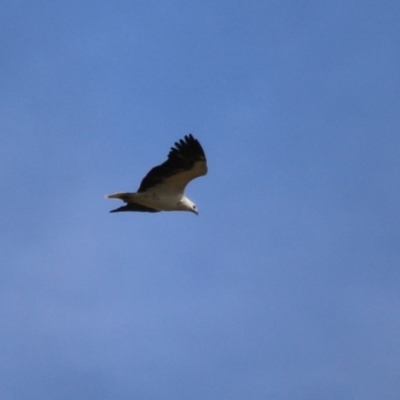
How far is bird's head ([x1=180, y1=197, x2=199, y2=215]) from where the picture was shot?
60.5 m

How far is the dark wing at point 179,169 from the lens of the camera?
58.2 m

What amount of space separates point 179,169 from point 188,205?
2.18 m

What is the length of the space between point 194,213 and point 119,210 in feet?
7.33

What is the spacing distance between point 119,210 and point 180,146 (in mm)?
3362

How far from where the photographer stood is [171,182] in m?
59.4

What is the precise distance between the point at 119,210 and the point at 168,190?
1679 mm

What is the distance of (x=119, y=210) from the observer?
60.5 metres

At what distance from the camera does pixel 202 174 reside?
59.2 m

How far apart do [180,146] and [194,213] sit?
11.8 ft

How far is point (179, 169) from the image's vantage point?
58.8 meters

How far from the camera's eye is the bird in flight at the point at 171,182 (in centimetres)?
5831

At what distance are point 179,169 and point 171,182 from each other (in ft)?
2.38

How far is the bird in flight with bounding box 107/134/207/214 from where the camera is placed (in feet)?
191

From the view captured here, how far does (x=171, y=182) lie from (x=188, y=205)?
1.56 metres
